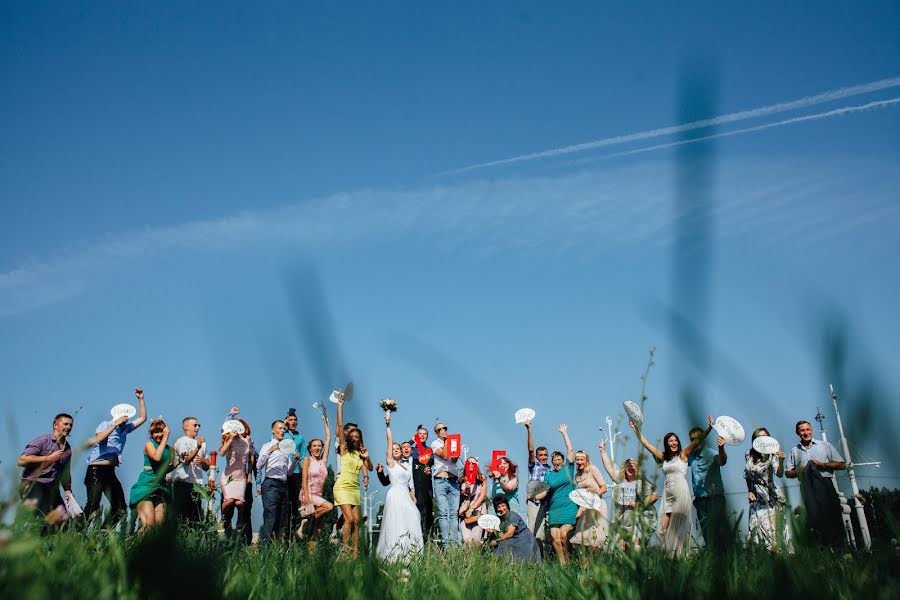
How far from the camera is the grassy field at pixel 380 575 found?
81 centimetres

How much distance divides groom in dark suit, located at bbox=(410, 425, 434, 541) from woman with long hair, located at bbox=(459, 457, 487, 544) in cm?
54

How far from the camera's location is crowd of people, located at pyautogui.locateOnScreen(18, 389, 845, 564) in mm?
1482

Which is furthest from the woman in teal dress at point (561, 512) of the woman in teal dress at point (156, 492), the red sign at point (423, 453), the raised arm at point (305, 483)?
the woman in teal dress at point (156, 492)

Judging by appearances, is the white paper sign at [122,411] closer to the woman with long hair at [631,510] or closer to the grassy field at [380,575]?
the grassy field at [380,575]

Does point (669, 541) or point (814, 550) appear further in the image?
point (669, 541)

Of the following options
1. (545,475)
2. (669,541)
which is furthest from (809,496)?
(545,475)

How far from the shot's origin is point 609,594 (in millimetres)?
2449

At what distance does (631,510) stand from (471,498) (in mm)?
10586

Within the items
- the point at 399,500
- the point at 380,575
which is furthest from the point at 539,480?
the point at 380,575

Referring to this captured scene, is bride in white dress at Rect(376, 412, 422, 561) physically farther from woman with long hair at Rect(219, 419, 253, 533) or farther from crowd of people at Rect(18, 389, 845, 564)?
woman with long hair at Rect(219, 419, 253, 533)

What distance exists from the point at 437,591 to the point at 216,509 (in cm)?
184

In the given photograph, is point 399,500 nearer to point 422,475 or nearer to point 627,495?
point 422,475

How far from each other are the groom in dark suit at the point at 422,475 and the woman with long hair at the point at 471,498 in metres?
0.54

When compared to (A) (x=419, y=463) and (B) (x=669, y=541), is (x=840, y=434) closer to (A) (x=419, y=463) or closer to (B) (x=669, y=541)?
(B) (x=669, y=541)
